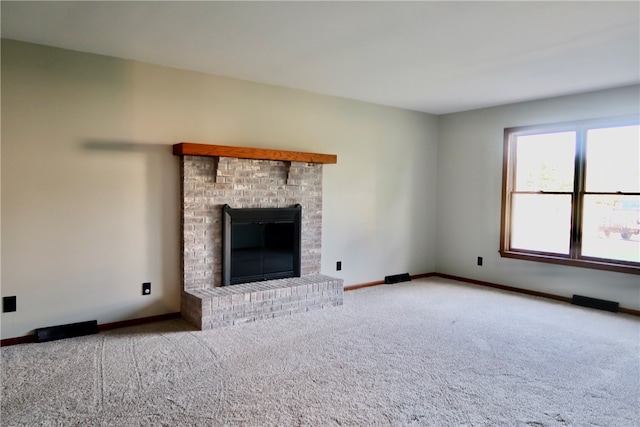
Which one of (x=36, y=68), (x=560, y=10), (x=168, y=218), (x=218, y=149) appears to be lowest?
(x=168, y=218)

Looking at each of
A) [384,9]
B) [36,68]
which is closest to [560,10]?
[384,9]

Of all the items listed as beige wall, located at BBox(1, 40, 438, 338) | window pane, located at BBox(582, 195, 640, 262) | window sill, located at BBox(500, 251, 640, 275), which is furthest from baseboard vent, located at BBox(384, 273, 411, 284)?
window pane, located at BBox(582, 195, 640, 262)

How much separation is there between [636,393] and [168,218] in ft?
12.5

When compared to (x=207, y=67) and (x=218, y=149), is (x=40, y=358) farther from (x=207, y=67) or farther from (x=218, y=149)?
(x=207, y=67)

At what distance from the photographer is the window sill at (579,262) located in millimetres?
4293

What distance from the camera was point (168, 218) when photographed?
3.91m

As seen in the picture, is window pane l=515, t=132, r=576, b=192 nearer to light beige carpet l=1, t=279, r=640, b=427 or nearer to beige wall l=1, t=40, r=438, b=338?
light beige carpet l=1, t=279, r=640, b=427

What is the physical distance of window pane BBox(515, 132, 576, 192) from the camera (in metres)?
4.79

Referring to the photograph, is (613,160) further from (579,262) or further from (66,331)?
(66,331)

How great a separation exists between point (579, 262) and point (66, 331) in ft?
17.0

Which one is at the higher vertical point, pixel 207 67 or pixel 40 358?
pixel 207 67

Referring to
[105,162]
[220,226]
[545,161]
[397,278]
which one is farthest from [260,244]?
[545,161]

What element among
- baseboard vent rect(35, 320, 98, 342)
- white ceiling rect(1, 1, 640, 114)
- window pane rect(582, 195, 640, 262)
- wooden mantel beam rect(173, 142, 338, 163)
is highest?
white ceiling rect(1, 1, 640, 114)

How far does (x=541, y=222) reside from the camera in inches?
200
